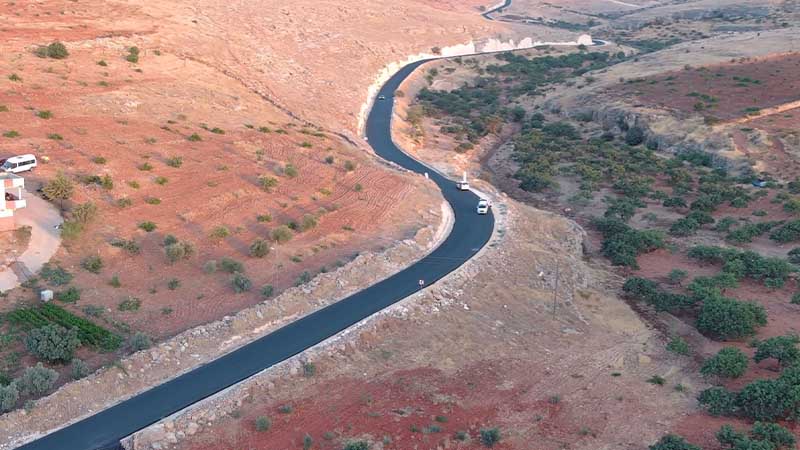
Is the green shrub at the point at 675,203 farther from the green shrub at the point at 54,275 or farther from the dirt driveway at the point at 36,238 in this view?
the dirt driveway at the point at 36,238

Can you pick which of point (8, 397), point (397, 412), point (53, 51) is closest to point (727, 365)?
point (397, 412)

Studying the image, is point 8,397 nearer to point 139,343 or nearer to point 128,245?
point 139,343

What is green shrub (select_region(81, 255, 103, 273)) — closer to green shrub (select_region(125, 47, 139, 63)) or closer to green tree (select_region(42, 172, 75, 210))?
green tree (select_region(42, 172, 75, 210))

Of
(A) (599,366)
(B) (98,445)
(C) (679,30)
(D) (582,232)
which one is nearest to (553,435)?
(A) (599,366)


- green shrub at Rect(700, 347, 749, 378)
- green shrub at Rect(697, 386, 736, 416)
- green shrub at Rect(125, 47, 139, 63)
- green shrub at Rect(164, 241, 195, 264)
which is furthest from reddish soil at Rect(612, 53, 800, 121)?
green shrub at Rect(164, 241, 195, 264)

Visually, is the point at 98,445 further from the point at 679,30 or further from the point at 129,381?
the point at 679,30

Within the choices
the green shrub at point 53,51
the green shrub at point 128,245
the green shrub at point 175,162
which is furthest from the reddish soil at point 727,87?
the green shrub at point 53,51
